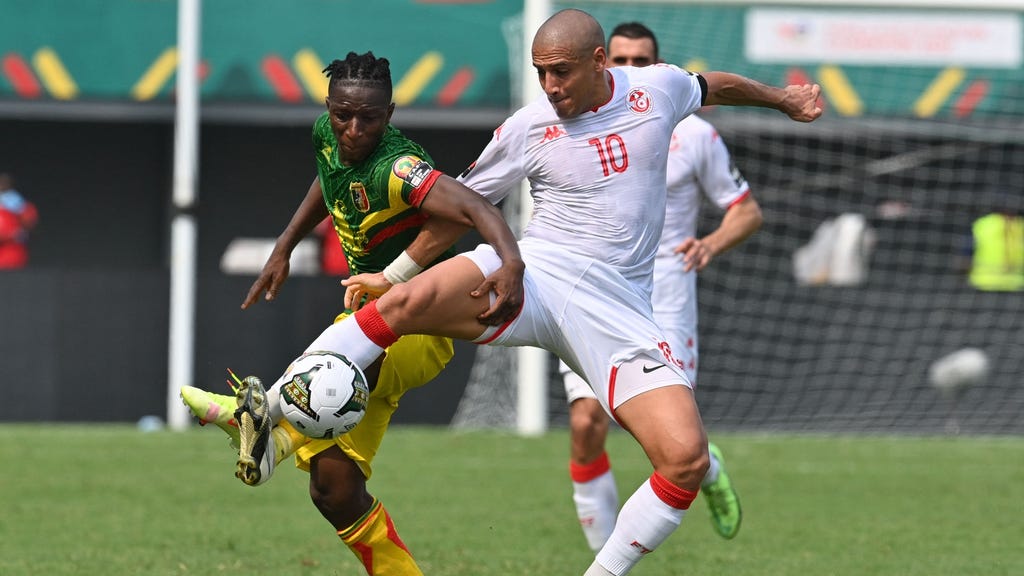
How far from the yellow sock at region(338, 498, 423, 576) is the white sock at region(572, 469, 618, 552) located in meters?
1.76


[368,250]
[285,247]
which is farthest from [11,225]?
[368,250]

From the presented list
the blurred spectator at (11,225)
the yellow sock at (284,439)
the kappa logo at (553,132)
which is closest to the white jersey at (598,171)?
the kappa logo at (553,132)

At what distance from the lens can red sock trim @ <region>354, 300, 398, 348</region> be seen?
5480 mm

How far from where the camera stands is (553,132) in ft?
18.9

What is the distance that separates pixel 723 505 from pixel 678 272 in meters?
1.15

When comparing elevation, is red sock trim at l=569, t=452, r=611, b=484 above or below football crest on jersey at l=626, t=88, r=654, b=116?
below

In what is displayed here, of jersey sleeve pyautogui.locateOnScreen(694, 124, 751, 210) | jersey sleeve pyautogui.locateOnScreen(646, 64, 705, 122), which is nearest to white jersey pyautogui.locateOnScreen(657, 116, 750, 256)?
jersey sleeve pyautogui.locateOnScreen(694, 124, 751, 210)

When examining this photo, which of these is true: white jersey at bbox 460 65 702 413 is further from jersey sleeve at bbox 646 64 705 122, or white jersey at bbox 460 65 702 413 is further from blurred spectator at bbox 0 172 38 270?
blurred spectator at bbox 0 172 38 270

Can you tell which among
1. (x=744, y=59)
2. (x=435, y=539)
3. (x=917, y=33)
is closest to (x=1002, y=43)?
(x=917, y=33)

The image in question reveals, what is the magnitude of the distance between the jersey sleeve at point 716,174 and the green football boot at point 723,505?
1.25 meters

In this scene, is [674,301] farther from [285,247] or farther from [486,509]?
[285,247]

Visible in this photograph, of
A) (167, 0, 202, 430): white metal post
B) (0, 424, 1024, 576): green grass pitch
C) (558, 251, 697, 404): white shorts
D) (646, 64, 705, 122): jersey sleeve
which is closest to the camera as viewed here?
(646, 64, 705, 122): jersey sleeve

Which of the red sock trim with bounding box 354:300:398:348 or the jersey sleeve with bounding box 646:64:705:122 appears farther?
the jersey sleeve with bounding box 646:64:705:122

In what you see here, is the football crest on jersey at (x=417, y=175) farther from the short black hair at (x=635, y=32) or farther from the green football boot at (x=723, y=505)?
the green football boot at (x=723, y=505)
